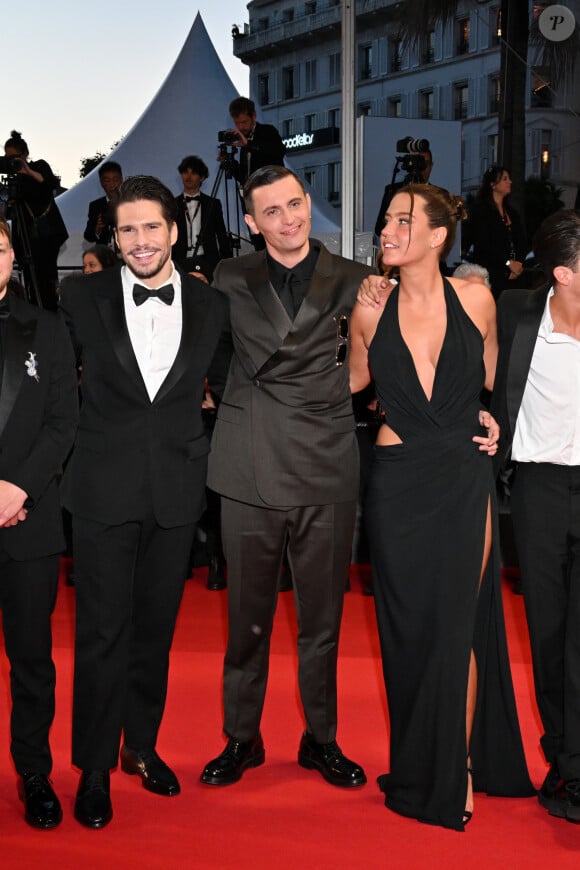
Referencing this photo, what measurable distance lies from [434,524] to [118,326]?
0.98 meters

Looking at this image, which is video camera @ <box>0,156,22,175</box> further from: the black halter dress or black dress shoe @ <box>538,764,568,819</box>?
black dress shoe @ <box>538,764,568,819</box>

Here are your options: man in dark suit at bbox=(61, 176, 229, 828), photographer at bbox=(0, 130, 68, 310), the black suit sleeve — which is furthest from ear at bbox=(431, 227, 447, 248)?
photographer at bbox=(0, 130, 68, 310)

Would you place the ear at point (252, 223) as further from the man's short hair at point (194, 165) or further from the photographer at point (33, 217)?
the photographer at point (33, 217)

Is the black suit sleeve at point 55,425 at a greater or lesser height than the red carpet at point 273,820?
greater

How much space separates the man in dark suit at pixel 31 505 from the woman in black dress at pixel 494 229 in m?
4.14

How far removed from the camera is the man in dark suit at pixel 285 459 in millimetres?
2906

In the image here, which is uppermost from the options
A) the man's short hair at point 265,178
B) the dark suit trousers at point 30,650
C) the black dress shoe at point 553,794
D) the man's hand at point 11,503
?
the man's short hair at point 265,178

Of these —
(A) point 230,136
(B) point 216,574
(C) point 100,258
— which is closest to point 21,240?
(A) point 230,136

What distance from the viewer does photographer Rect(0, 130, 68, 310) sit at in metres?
7.02

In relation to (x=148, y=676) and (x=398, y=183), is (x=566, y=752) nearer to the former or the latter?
(x=148, y=676)

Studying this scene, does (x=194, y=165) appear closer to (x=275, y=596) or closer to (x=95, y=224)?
(x=95, y=224)

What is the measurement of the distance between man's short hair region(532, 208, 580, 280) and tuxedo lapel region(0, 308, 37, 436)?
1354 millimetres

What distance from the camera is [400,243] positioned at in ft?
9.09

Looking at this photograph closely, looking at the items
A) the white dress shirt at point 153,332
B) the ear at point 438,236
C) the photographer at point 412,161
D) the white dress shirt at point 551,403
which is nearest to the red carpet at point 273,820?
the white dress shirt at point 551,403
